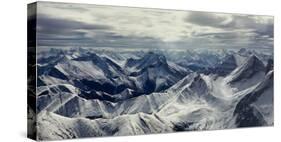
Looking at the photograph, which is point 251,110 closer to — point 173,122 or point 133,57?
point 173,122

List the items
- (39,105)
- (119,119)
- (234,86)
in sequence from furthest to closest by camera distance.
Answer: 1. (234,86)
2. (119,119)
3. (39,105)

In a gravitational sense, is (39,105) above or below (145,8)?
below

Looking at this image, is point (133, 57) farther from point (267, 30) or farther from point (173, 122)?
point (267, 30)

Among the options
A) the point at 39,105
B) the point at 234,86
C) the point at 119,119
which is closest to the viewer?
the point at 39,105

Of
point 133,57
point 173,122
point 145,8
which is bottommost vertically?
point 173,122

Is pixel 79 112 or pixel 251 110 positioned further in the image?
pixel 251 110

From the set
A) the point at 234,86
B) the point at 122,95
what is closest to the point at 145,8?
the point at 122,95
